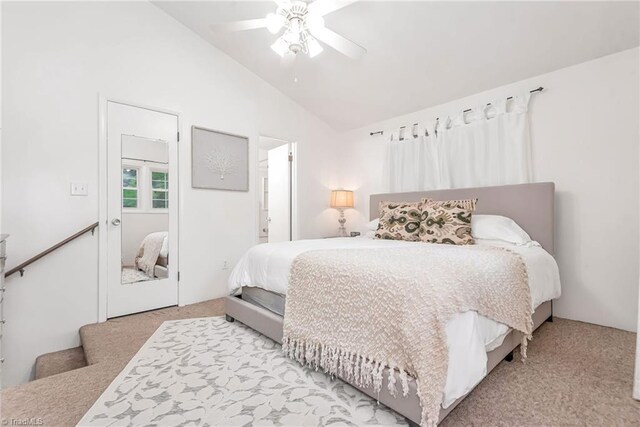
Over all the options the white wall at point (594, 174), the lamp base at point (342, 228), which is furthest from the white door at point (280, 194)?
the white wall at point (594, 174)

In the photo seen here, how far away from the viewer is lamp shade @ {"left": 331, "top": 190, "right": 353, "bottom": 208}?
416cm

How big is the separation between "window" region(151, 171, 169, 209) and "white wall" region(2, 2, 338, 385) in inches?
6.2

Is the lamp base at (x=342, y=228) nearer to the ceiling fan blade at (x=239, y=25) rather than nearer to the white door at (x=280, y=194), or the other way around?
the white door at (x=280, y=194)

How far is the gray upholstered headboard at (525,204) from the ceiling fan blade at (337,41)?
5.94ft

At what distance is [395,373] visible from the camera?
4.12 ft

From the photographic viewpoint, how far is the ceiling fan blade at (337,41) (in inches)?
78.1

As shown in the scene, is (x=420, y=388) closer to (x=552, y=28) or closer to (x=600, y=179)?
(x=600, y=179)

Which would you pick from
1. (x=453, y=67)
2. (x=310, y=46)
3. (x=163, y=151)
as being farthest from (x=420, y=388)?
(x=163, y=151)

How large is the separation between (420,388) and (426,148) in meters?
2.88

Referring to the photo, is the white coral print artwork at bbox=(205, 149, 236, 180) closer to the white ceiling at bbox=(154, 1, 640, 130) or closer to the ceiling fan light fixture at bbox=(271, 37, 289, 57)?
the white ceiling at bbox=(154, 1, 640, 130)

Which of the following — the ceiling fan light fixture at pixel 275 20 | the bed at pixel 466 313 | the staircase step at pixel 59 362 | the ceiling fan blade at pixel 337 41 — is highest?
the ceiling fan light fixture at pixel 275 20

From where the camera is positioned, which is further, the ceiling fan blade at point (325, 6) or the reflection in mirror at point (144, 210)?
the reflection in mirror at point (144, 210)

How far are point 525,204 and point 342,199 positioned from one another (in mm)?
2188

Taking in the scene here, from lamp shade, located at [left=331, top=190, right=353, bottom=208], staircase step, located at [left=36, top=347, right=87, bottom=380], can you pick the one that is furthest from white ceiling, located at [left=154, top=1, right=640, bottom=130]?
staircase step, located at [left=36, top=347, right=87, bottom=380]
